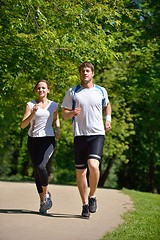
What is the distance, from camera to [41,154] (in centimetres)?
788

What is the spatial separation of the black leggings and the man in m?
0.54

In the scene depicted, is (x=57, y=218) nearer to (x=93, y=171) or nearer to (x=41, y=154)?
(x=93, y=171)

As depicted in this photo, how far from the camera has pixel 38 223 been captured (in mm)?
6734

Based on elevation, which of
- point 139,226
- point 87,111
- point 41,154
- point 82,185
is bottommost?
point 139,226

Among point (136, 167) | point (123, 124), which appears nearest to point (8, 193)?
point (123, 124)

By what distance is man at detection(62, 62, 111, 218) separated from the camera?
744 cm

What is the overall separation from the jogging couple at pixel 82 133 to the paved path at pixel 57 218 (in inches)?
12.0

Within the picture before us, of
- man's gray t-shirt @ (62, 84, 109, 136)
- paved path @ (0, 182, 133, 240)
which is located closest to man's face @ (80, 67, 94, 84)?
man's gray t-shirt @ (62, 84, 109, 136)

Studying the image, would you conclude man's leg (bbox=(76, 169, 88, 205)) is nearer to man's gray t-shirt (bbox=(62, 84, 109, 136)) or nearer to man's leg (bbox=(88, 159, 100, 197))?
man's leg (bbox=(88, 159, 100, 197))

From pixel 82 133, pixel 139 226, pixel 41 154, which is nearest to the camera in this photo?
pixel 139 226

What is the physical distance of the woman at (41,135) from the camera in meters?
7.84

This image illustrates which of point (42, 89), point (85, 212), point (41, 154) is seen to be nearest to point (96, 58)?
point (42, 89)

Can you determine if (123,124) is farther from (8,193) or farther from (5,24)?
(8,193)

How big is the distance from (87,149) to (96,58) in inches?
335
